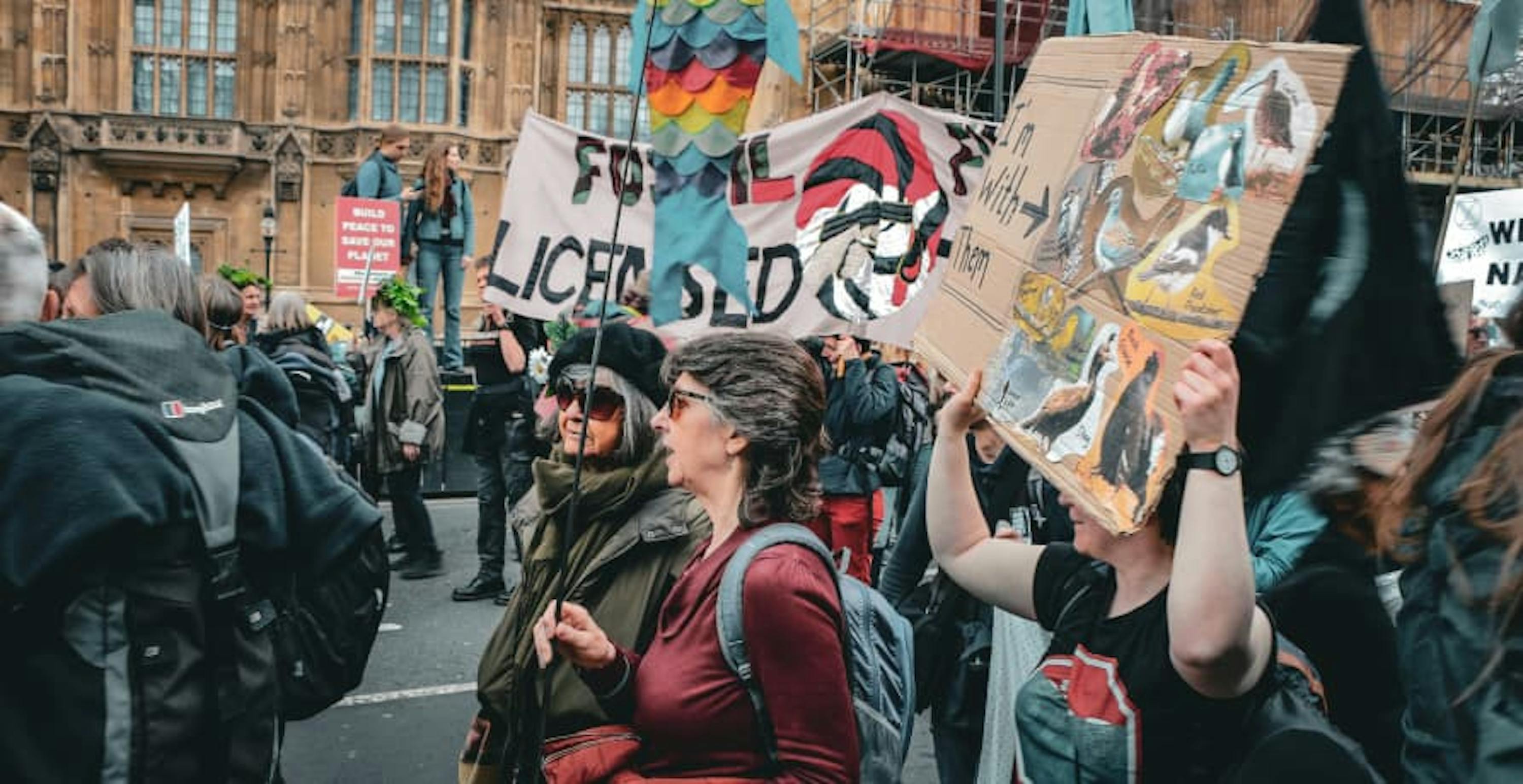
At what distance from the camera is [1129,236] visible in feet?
5.50

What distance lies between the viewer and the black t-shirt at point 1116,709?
1767 mm

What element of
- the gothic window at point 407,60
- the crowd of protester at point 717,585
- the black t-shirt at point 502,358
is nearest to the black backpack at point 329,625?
the crowd of protester at point 717,585

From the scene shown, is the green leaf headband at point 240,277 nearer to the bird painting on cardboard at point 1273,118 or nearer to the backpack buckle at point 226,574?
the backpack buckle at point 226,574

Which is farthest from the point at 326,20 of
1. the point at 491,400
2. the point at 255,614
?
the point at 255,614

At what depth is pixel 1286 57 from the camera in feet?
4.86

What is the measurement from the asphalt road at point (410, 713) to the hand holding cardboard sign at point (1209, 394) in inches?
140

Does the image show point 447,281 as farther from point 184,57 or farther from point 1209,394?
point 184,57

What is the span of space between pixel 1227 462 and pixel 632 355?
1.85 metres

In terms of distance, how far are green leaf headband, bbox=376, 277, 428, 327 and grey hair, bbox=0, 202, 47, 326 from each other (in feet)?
17.8

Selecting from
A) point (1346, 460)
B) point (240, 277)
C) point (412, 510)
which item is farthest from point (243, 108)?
point (1346, 460)

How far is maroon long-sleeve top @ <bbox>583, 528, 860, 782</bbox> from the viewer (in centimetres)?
203

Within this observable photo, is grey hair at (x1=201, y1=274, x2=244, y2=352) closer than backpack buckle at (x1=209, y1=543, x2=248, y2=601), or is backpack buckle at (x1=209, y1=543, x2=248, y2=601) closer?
backpack buckle at (x1=209, y1=543, x2=248, y2=601)

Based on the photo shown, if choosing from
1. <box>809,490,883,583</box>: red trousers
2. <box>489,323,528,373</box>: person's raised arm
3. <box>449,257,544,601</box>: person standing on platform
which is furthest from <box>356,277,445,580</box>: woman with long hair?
<box>809,490,883,583</box>: red trousers

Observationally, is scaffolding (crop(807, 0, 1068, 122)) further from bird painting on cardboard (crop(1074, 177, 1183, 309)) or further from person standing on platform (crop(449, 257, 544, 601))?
bird painting on cardboard (crop(1074, 177, 1183, 309))
